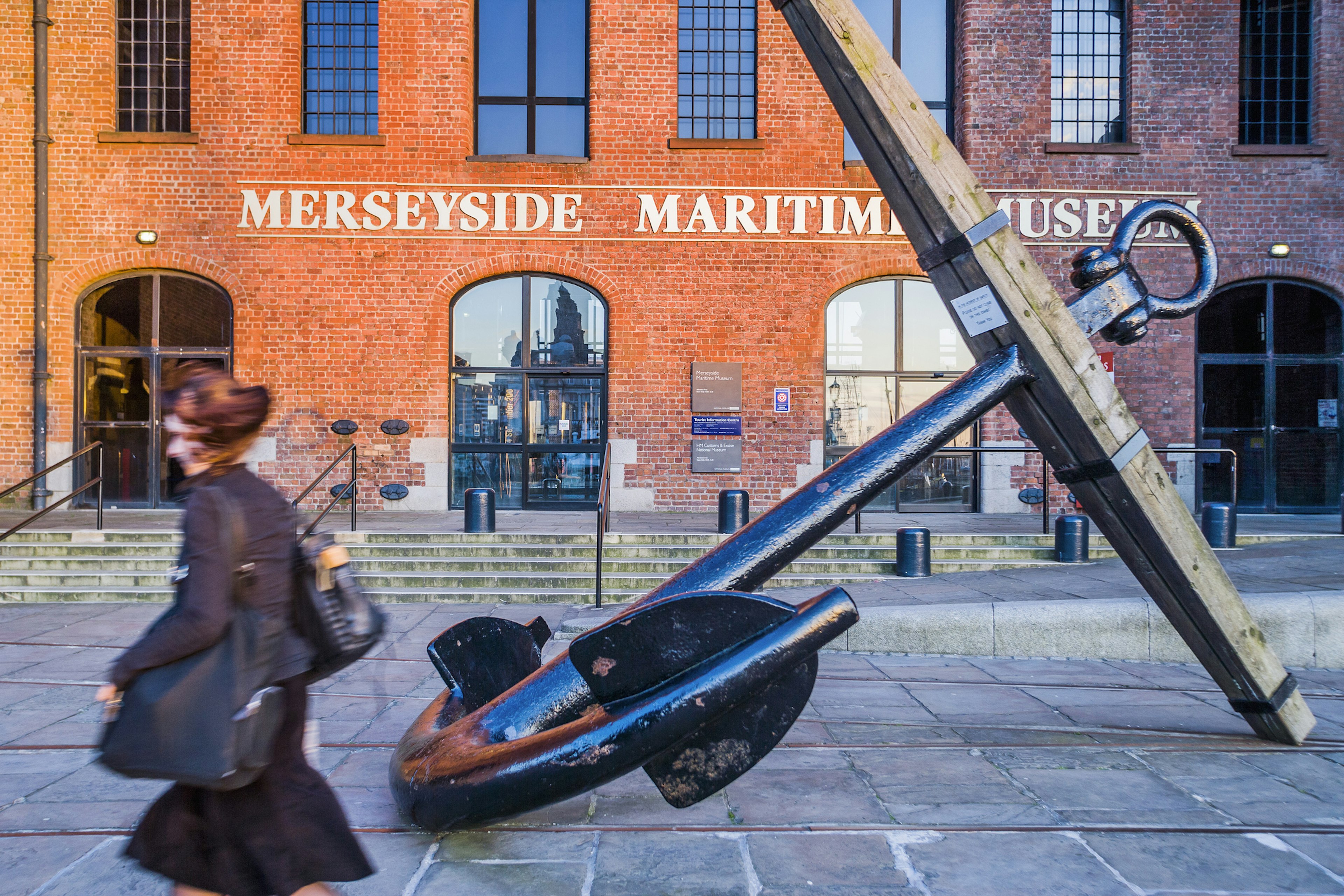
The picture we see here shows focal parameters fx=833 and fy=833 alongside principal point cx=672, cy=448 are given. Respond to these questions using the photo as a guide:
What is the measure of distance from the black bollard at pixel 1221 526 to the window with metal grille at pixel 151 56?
14.3m

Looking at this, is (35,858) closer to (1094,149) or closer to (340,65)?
(340,65)

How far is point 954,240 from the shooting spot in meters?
2.53

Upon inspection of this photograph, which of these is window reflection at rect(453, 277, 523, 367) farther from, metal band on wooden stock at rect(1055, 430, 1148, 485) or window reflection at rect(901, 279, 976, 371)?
metal band on wooden stock at rect(1055, 430, 1148, 485)

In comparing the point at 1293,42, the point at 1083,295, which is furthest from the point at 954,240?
the point at 1293,42

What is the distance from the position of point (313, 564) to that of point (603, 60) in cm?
1189

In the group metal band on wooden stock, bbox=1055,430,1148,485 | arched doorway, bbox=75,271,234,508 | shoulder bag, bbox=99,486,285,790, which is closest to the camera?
shoulder bag, bbox=99,486,285,790

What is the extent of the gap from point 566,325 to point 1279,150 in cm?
1058

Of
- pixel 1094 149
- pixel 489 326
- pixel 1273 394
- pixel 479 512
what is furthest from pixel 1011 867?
pixel 1273 394

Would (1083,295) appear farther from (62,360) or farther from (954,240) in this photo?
(62,360)

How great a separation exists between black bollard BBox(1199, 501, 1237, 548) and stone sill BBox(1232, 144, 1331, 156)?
6238mm

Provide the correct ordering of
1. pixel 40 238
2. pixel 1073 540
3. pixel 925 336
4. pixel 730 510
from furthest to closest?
1. pixel 925 336
2. pixel 40 238
3. pixel 730 510
4. pixel 1073 540

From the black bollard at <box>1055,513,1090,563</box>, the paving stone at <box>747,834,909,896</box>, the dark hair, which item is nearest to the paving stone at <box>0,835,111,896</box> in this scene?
the dark hair

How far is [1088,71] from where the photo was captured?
1239 cm

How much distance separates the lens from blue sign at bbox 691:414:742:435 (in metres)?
12.0
